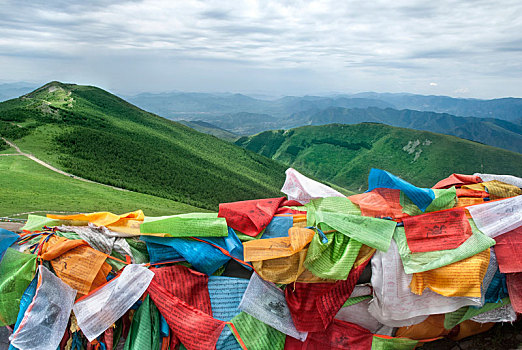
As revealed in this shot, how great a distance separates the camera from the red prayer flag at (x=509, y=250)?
3805 millimetres

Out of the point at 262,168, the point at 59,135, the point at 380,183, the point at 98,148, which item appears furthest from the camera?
the point at 262,168

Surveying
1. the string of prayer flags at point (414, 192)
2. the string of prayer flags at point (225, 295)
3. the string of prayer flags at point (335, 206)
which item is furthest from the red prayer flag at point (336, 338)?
the string of prayer flags at point (414, 192)

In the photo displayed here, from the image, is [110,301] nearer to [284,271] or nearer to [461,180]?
[284,271]

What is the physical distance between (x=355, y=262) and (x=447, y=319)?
123cm

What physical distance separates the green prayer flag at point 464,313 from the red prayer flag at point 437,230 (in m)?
0.75

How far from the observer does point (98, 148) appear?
3897 cm

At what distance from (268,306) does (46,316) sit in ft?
7.35

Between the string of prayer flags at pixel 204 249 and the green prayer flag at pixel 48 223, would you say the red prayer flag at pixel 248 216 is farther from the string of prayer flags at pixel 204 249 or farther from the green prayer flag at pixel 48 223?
the green prayer flag at pixel 48 223

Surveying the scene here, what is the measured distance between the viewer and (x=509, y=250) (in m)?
3.88

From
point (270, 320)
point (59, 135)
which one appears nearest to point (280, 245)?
point (270, 320)

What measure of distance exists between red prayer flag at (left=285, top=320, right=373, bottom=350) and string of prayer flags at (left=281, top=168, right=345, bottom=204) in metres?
1.48

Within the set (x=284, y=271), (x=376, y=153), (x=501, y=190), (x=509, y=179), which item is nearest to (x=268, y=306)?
(x=284, y=271)

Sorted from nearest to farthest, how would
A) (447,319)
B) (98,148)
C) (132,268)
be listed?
(132,268), (447,319), (98,148)

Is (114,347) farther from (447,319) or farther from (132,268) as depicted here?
(447,319)
